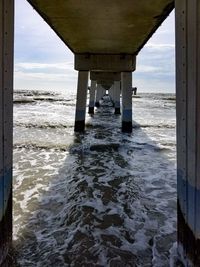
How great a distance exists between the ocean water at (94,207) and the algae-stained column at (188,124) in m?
0.56

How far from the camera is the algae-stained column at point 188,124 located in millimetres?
2846

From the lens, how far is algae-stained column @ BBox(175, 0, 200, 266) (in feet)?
9.34

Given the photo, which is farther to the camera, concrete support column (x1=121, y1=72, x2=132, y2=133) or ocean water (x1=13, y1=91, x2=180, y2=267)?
concrete support column (x1=121, y1=72, x2=132, y2=133)

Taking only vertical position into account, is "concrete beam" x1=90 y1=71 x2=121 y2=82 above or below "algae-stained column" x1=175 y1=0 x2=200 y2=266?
above

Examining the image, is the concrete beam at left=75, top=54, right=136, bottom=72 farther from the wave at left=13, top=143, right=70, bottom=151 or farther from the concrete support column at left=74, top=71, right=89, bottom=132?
the wave at left=13, top=143, right=70, bottom=151

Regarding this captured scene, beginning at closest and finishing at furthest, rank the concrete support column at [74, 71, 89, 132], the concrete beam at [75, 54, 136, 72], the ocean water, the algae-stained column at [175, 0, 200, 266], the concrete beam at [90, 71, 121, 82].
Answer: the algae-stained column at [175, 0, 200, 266] < the ocean water < the concrete beam at [75, 54, 136, 72] < the concrete support column at [74, 71, 89, 132] < the concrete beam at [90, 71, 121, 82]

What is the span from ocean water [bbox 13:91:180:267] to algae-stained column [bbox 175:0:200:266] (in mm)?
556

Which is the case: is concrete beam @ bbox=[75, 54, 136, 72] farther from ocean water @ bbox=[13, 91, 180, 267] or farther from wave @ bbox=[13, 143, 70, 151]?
ocean water @ bbox=[13, 91, 180, 267]

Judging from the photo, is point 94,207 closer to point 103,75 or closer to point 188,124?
point 188,124

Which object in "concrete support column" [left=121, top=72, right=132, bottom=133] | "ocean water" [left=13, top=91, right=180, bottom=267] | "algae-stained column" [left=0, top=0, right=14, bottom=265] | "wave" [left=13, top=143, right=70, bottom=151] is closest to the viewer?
"algae-stained column" [left=0, top=0, right=14, bottom=265]

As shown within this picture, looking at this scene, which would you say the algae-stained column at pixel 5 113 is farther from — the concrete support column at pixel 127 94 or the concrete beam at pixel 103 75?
the concrete beam at pixel 103 75

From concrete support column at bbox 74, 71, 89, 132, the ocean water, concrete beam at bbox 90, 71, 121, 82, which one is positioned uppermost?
concrete beam at bbox 90, 71, 121, 82

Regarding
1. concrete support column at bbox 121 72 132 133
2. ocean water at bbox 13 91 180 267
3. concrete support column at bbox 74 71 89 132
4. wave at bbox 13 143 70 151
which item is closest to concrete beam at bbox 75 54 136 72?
concrete support column at bbox 121 72 132 133

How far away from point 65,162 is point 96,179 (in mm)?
1918
